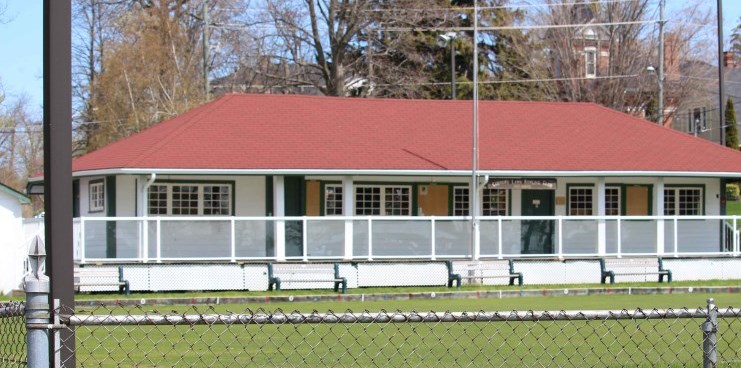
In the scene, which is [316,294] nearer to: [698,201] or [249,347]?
[249,347]

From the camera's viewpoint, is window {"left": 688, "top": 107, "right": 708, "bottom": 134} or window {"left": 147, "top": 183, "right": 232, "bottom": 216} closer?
window {"left": 147, "top": 183, "right": 232, "bottom": 216}

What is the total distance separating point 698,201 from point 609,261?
20.2 ft

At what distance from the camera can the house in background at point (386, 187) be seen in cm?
2878

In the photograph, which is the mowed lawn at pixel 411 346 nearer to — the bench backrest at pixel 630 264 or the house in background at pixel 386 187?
the house in background at pixel 386 187

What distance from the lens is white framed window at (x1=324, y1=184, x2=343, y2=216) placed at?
31734 millimetres

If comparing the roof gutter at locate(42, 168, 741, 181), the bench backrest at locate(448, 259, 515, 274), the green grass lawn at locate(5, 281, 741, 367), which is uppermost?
the roof gutter at locate(42, 168, 741, 181)

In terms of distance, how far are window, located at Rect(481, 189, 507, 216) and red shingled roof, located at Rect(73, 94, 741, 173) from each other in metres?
1.25

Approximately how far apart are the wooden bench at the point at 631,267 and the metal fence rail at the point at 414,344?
42.1ft

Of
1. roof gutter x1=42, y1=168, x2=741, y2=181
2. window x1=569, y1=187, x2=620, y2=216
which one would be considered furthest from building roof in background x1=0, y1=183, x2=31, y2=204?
window x1=569, y1=187, x2=620, y2=216

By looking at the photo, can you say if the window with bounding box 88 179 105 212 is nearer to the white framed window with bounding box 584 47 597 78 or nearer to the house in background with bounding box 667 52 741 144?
the white framed window with bounding box 584 47 597 78

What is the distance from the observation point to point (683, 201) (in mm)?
34281

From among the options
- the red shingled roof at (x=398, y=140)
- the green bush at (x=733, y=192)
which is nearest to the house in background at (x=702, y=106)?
the green bush at (x=733, y=192)

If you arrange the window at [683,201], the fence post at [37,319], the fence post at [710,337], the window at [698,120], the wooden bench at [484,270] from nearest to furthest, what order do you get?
the fence post at [37,319]
the fence post at [710,337]
the wooden bench at [484,270]
the window at [683,201]
the window at [698,120]

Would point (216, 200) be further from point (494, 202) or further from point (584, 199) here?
point (584, 199)
